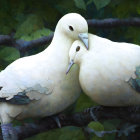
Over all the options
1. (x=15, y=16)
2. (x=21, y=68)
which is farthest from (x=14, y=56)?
(x=21, y=68)

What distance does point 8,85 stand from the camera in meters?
0.66

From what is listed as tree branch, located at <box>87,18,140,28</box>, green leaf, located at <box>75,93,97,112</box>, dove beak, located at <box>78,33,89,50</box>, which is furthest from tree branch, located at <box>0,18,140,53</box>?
dove beak, located at <box>78,33,89,50</box>

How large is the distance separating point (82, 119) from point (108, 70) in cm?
16

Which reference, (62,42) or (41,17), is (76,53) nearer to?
(62,42)

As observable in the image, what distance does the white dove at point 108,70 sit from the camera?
62 centimetres

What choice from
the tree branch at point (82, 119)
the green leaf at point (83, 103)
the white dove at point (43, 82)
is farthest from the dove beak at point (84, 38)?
the green leaf at point (83, 103)

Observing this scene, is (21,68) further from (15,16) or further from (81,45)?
(15,16)

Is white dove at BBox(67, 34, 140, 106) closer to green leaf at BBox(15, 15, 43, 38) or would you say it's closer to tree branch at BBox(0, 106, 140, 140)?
tree branch at BBox(0, 106, 140, 140)

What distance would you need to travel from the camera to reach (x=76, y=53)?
0.64 metres

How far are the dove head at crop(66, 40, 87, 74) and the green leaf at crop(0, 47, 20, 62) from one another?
29 centimetres

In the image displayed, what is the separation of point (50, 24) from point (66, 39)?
353 millimetres

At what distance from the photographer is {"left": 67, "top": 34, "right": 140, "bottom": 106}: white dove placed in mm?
619

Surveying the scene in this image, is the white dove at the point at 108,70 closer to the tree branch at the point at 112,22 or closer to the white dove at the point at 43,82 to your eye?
the white dove at the point at 43,82

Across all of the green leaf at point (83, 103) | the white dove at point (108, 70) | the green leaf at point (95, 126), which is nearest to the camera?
the white dove at point (108, 70)
